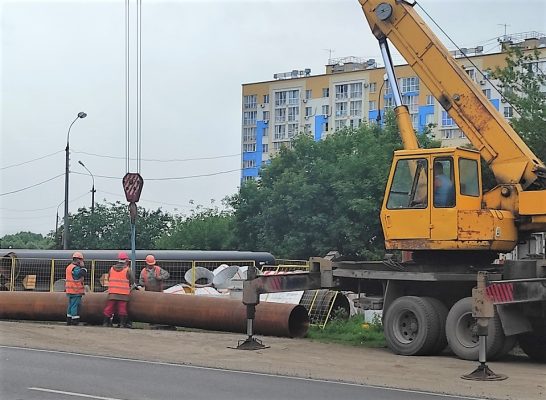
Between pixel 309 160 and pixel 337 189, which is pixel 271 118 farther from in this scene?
pixel 337 189

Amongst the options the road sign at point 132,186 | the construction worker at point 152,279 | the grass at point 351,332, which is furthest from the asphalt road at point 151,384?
the construction worker at point 152,279

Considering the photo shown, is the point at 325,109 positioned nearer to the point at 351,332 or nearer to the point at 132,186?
the point at 132,186

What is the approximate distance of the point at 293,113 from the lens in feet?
301

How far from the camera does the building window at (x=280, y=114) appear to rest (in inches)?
3656

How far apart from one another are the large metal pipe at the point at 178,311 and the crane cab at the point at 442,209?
3.22 m

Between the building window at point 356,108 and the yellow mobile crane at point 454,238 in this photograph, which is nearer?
the yellow mobile crane at point 454,238

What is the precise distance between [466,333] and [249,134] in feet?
270

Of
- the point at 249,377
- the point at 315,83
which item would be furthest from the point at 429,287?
the point at 315,83

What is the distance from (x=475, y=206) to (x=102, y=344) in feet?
24.7

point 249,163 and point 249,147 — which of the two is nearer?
point 249,163

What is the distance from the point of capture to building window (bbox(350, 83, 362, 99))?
8619 cm

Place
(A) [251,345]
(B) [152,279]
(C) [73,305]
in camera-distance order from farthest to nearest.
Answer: (B) [152,279]
(C) [73,305]
(A) [251,345]

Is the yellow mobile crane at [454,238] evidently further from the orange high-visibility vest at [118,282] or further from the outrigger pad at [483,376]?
the orange high-visibility vest at [118,282]

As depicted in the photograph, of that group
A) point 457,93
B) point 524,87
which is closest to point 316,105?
point 524,87
